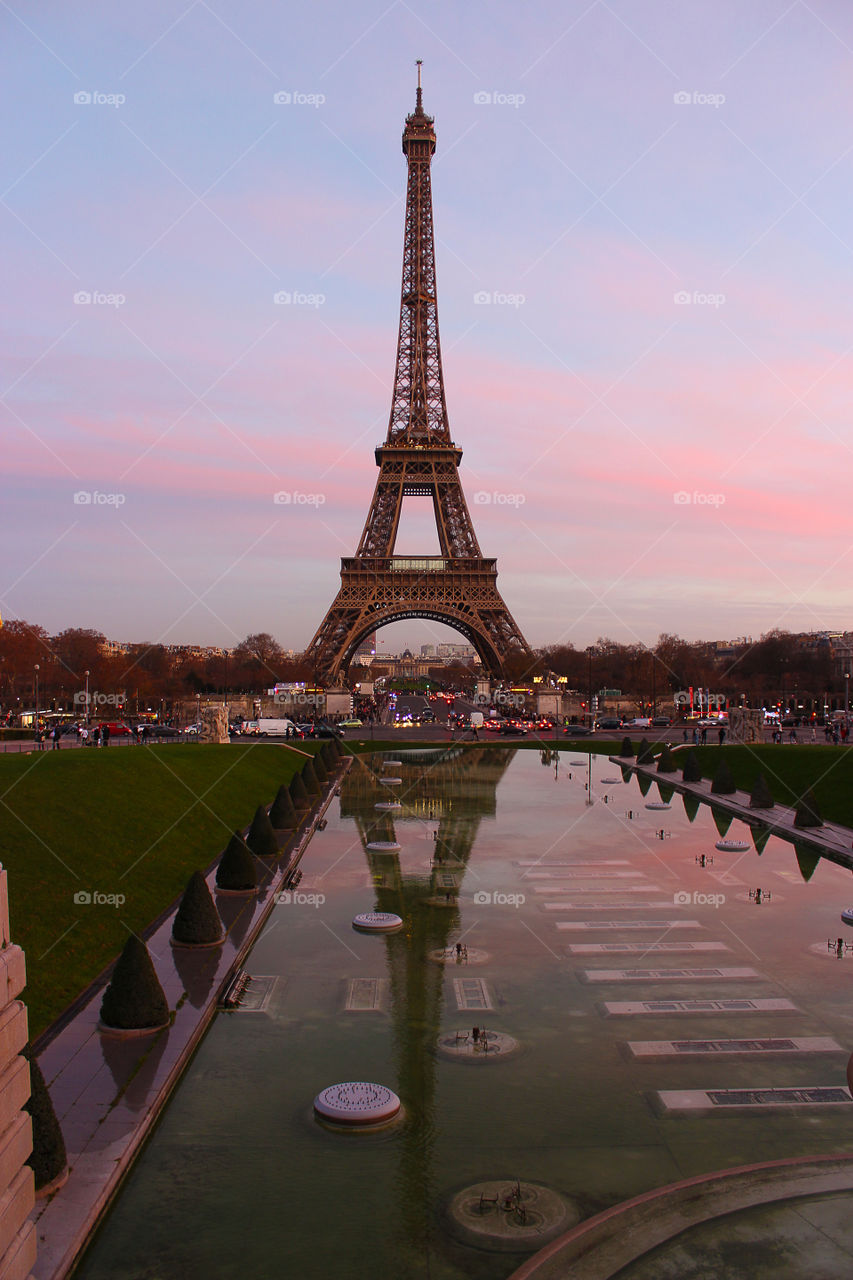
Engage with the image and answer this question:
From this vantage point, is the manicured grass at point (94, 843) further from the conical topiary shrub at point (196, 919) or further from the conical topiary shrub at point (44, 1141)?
the conical topiary shrub at point (44, 1141)

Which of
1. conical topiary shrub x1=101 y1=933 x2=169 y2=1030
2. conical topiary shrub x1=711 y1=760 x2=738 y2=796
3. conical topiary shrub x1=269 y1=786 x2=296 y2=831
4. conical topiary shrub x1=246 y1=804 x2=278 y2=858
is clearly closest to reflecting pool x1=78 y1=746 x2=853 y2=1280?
conical topiary shrub x1=101 y1=933 x2=169 y2=1030

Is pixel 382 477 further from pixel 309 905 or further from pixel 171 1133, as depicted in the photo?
pixel 171 1133

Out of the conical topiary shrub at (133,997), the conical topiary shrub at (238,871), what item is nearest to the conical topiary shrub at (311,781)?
the conical topiary shrub at (238,871)

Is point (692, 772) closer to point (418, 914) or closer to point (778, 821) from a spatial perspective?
point (778, 821)

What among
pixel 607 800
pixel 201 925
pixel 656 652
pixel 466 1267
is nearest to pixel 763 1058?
pixel 466 1267

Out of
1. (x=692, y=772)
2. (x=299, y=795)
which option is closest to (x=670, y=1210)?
(x=299, y=795)

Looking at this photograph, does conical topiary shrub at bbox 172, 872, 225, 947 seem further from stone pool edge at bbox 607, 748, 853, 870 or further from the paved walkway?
stone pool edge at bbox 607, 748, 853, 870
